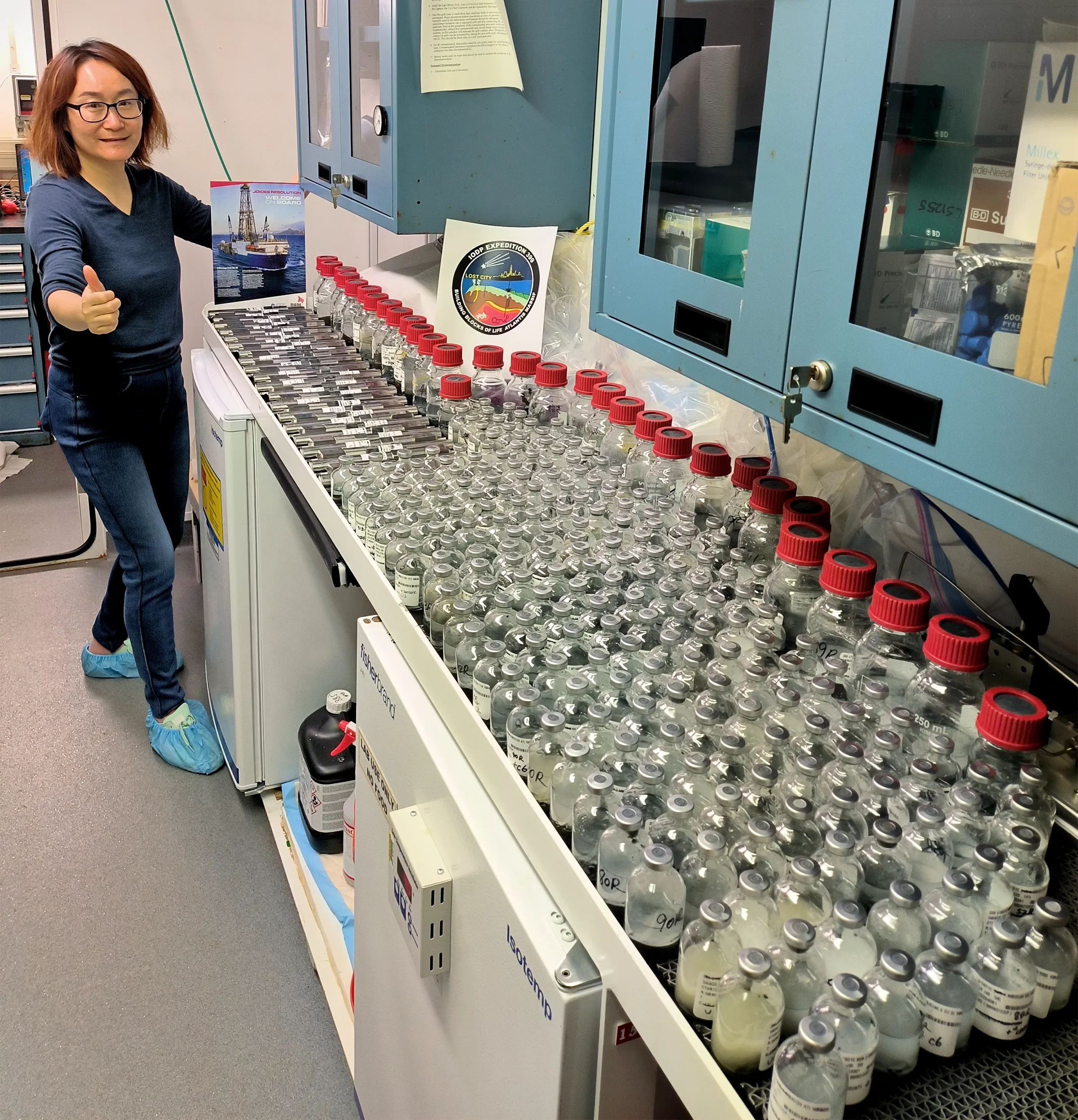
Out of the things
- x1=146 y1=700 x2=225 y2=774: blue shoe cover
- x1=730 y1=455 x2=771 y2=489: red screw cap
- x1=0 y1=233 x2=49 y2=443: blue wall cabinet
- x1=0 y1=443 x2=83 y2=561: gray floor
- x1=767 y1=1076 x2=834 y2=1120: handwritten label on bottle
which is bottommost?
x1=146 y1=700 x2=225 y2=774: blue shoe cover

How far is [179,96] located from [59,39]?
0.40 m

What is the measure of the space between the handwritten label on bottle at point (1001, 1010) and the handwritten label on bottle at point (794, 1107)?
5.9 inches

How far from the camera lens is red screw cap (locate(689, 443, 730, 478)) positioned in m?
1.40

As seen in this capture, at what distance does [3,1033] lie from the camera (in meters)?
1.88

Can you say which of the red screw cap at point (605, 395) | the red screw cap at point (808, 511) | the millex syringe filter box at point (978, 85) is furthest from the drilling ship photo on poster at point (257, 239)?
the millex syringe filter box at point (978, 85)

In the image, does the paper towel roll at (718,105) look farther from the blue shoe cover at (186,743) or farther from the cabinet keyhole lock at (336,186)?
the blue shoe cover at (186,743)

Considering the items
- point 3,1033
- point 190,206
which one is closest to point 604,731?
point 3,1033

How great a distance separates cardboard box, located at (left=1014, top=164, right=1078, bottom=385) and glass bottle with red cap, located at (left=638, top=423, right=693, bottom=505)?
709 mm

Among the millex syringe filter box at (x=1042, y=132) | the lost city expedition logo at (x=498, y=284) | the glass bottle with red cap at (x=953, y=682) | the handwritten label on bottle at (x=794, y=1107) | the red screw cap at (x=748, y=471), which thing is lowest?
the handwritten label on bottle at (x=794, y=1107)

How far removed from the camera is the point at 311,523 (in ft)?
6.31

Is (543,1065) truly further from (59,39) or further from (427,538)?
(59,39)

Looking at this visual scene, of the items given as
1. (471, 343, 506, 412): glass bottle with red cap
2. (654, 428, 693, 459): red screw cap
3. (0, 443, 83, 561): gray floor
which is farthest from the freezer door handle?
(0, 443, 83, 561): gray floor

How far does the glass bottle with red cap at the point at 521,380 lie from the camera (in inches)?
76.2

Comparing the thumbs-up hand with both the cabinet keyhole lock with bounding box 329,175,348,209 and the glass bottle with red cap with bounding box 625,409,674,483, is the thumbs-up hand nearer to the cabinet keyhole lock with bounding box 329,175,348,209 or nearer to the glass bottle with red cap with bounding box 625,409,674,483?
the cabinet keyhole lock with bounding box 329,175,348,209
